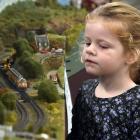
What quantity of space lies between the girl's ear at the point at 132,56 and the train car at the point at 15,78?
23.5 inches

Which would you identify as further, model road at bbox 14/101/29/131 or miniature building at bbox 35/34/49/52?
miniature building at bbox 35/34/49/52

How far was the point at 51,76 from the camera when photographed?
1.69 metres

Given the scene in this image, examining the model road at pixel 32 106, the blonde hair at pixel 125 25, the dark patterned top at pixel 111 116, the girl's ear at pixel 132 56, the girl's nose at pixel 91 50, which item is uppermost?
the blonde hair at pixel 125 25

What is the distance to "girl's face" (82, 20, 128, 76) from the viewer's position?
1004mm

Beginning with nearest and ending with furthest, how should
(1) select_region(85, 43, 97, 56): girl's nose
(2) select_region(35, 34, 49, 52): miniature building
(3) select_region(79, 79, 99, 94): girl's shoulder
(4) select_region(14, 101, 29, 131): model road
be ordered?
(1) select_region(85, 43, 97, 56): girl's nose → (3) select_region(79, 79, 99, 94): girl's shoulder → (4) select_region(14, 101, 29, 131): model road → (2) select_region(35, 34, 49, 52): miniature building

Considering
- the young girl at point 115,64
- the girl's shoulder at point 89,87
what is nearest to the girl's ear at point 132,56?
the young girl at point 115,64

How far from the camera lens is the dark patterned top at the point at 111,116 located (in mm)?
1013


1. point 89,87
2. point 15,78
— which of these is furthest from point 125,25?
point 15,78

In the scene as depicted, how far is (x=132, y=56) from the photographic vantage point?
1.02 meters

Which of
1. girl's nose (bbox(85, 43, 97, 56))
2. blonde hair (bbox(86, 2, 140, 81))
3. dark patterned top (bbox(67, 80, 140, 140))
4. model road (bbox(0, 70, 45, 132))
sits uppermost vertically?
blonde hair (bbox(86, 2, 140, 81))

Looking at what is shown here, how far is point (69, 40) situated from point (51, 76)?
29 centimetres

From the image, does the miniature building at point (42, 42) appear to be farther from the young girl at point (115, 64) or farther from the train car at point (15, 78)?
the young girl at point (115, 64)

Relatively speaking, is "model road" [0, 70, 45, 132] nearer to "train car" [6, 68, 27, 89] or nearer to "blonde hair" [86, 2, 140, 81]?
"train car" [6, 68, 27, 89]

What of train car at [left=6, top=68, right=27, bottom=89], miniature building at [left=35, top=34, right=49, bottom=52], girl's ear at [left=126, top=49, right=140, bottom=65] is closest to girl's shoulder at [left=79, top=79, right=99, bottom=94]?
girl's ear at [left=126, top=49, right=140, bottom=65]
